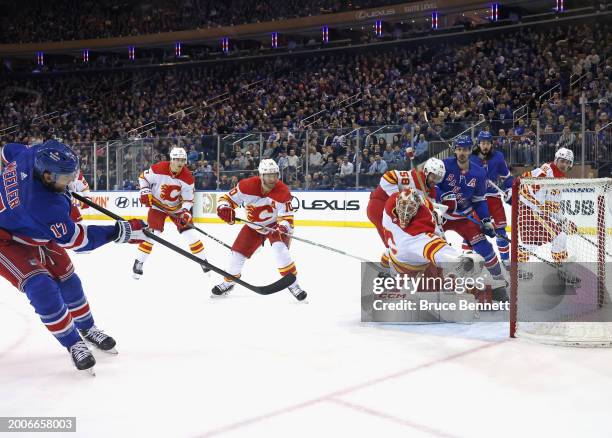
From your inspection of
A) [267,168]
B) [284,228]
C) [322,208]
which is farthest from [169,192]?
[322,208]

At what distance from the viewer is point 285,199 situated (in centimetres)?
Answer: 486

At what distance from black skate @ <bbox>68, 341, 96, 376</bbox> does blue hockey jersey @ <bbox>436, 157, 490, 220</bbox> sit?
2855 mm

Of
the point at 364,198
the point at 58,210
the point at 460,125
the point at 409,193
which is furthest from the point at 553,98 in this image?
the point at 58,210

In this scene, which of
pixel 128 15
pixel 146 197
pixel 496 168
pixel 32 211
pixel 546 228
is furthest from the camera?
pixel 128 15

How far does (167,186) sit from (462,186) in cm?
268

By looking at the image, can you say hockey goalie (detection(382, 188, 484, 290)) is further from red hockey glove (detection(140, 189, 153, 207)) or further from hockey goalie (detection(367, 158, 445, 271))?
red hockey glove (detection(140, 189, 153, 207))

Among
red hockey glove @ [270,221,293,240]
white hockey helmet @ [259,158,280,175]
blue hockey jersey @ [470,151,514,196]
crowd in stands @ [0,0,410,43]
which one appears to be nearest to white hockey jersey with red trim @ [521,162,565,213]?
blue hockey jersey @ [470,151,514,196]

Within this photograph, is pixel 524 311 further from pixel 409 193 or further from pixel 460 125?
pixel 460 125

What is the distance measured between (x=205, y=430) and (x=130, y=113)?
19488 mm

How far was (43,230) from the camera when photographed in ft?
9.07

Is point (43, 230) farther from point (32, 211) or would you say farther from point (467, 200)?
point (467, 200)

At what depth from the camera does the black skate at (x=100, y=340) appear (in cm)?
319

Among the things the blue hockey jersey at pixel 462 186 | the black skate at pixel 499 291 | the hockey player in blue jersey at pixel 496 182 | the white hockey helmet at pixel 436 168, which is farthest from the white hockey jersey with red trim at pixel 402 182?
the hockey player in blue jersey at pixel 496 182

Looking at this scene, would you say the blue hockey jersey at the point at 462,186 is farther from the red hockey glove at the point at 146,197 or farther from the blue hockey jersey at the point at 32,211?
the blue hockey jersey at the point at 32,211
